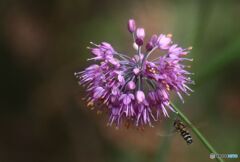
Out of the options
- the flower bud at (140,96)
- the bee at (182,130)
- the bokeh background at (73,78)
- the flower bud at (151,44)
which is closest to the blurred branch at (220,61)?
the bee at (182,130)

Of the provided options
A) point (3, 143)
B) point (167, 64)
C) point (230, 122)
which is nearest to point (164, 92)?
point (167, 64)

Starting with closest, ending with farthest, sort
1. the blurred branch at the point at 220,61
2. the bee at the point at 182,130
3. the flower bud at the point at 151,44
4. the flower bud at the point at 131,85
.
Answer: the flower bud at the point at 131,85 → the flower bud at the point at 151,44 → the bee at the point at 182,130 → the blurred branch at the point at 220,61

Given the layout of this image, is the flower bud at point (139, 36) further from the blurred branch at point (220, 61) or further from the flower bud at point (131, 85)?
the blurred branch at point (220, 61)

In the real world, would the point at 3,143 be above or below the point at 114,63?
below

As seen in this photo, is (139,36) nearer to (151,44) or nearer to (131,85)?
(151,44)

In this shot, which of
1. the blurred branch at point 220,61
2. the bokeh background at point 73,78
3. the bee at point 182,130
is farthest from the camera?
the bokeh background at point 73,78

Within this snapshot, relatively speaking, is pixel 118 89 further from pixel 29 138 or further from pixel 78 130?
pixel 29 138

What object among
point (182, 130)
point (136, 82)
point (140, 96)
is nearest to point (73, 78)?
point (182, 130)
